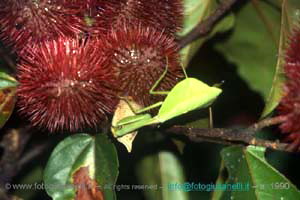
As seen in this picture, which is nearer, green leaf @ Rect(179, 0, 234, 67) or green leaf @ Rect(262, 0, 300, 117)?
green leaf @ Rect(262, 0, 300, 117)

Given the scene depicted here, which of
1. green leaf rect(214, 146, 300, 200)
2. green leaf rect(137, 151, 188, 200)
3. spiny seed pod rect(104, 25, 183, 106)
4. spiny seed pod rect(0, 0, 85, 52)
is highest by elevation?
spiny seed pod rect(0, 0, 85, 52)

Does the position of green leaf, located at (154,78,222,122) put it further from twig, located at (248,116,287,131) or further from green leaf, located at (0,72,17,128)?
green leaf, located at (0,72,17,128)

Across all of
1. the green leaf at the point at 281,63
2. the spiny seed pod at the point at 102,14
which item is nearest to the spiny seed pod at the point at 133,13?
the spiny seed pod at the point at 102,14

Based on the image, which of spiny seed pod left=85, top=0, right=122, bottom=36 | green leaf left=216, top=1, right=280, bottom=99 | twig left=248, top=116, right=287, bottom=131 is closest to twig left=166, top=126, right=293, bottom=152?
twig left=248, top=116, right=287, bottom=131

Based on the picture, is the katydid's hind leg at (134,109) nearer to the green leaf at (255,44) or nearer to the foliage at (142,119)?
the foliage at (142,119)

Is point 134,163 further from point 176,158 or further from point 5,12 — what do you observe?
point 5,12

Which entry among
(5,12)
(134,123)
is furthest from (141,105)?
(5,12)

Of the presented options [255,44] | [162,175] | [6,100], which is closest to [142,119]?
[6,100]
